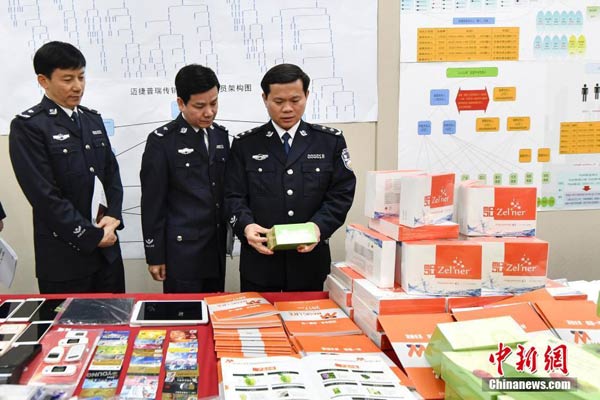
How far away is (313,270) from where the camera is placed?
1.85m

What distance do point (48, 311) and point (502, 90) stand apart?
2.28 m

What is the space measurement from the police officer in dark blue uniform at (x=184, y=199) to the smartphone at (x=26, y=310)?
475mm

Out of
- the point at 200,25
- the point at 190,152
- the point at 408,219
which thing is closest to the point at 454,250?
the point at 408,219

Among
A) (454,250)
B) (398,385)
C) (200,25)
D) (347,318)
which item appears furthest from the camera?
(200,25)

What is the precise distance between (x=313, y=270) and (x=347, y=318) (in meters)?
0.46

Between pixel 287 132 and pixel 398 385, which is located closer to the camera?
pixel 398 385

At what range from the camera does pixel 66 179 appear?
187 centimetres

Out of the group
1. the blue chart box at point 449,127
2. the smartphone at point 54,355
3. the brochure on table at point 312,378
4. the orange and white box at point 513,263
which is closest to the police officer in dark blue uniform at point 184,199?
the smartphone at point 54,355

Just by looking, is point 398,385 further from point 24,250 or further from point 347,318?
point 24,250

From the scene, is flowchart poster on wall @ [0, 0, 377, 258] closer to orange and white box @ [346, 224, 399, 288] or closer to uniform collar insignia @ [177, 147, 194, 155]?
uniform collar insignia @ [177, 147, 194, 155]

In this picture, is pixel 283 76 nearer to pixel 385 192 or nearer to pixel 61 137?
pixel 385 192

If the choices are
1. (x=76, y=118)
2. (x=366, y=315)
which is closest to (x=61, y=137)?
(x=76, y=118)

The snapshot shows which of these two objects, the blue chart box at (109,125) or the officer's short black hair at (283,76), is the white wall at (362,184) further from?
the officer's short black hair at (283,76)

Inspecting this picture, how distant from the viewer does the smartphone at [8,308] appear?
53.8 inches
